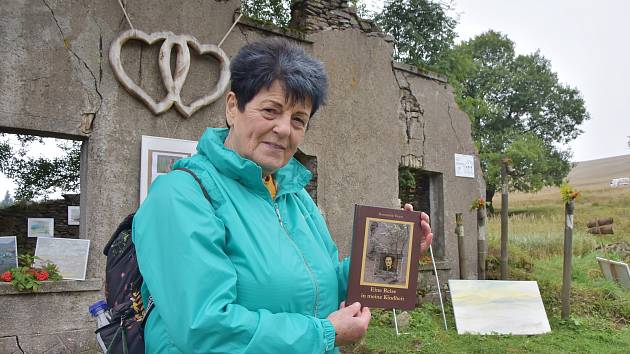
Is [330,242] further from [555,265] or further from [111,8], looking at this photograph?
[555,265]

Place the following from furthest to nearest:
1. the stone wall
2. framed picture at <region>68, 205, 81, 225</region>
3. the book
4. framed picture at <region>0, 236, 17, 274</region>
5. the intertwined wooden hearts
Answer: framed picture at <region>68, 205, 81, 225</region> < the stone wall < the intertwined wooden hearts < framed picture at <region>0, 236, 17, 274</region> < the book

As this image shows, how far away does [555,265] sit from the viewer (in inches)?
401

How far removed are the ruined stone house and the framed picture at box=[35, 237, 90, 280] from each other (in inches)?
3.2

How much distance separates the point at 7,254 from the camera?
4.66 metres

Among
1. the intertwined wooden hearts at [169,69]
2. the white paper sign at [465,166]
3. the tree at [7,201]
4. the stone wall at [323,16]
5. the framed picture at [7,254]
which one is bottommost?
the framed picture at [7,254]

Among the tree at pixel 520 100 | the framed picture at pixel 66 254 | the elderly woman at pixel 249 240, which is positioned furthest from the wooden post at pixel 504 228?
the tree at pixel 520 100

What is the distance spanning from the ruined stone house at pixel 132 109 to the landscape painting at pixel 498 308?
1088 mm

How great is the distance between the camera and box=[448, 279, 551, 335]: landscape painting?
21.5 feet

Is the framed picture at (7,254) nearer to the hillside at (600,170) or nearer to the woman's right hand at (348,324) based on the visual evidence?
the woman's right hand at (348,324)

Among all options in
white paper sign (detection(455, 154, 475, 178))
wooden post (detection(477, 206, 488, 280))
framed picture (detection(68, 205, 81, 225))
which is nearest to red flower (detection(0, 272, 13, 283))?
framed picture (detection(68, 205, 81, 225))

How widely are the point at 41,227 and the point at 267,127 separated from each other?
6.71m

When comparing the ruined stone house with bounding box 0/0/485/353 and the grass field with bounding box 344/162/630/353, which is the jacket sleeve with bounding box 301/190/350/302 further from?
the grass field with bounding box 344/162/630/353

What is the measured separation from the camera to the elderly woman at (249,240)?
1.31m

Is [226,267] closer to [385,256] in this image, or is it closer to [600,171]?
[385,256]
